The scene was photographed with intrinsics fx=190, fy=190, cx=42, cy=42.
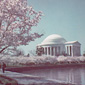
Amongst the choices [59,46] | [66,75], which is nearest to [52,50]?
[59,46]

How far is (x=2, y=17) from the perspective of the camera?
65.7ft

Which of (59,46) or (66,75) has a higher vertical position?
(59,46)

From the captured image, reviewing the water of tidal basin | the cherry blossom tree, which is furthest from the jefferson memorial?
the cherry blossom tree

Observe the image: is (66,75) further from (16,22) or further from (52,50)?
(52,50)

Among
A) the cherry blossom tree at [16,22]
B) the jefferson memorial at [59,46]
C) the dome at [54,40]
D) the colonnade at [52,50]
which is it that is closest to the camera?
the cherry blossom tree at [16,22]

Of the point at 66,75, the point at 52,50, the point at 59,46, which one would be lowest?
the point at 66,75

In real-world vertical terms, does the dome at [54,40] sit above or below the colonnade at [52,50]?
above

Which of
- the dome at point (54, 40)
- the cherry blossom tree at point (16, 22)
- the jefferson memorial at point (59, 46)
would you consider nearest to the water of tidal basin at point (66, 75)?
the cherry blossom tree at point (16, 22)

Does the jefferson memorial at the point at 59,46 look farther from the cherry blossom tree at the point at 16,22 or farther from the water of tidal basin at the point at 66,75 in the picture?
the cherry blossom tree at the point at 16,22

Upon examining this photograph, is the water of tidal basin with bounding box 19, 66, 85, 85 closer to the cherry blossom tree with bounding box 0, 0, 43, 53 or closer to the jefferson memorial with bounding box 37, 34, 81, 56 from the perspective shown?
the cherry blossom tree with bounding box 0, 0, 43, 53

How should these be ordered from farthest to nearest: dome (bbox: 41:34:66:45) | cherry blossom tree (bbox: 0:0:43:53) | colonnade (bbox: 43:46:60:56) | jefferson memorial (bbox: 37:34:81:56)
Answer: colonnade (bbox: 43:46:60:56)
dome (bbox: 41:34:66:45)
jefferson memorial (bbox: 37:34:81:56)
cherry blossom tree (bbox: 0:0:43:53)

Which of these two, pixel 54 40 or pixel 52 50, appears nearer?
pixel 54 40

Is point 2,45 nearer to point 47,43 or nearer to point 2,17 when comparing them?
point 2,17

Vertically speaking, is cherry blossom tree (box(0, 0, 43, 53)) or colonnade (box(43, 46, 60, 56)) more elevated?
cherry blossom tree (box(0, 0, 43, 53))
